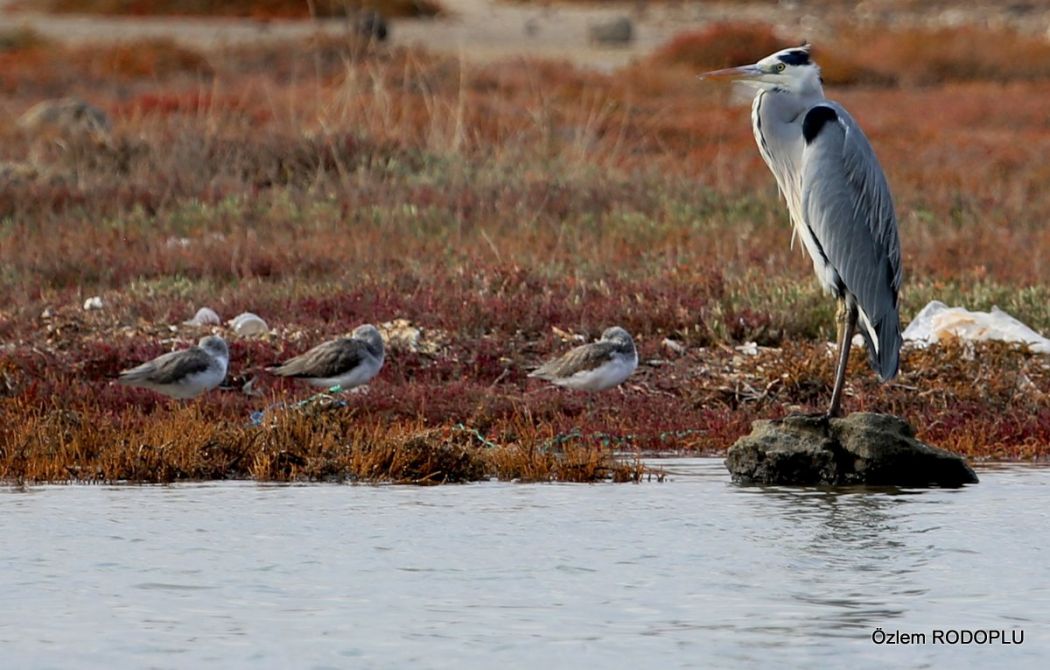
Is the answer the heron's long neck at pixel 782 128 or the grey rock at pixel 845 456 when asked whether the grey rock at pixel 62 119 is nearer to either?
the heron's long neck at pixel 782 128

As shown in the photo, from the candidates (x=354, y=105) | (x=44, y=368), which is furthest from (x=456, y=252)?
(x=354, y=105)

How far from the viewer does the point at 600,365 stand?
38.3 feet

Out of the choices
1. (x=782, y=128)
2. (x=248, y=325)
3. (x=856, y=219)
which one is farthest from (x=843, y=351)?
(x=248, y=325)

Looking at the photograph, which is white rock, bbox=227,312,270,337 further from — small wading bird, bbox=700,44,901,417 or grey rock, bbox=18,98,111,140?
grey rock, bbox=18,98,111,140

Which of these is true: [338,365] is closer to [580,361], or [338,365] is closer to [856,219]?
[580,361]

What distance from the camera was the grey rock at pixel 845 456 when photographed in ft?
31.1

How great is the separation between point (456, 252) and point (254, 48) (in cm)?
2673

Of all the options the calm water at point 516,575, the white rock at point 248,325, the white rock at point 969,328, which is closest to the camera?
the calm water at point 516,575

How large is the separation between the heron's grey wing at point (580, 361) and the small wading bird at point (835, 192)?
5.09ft

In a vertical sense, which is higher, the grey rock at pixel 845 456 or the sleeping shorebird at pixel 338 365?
the grey rock at pixel 845 456

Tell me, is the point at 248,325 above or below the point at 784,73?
below

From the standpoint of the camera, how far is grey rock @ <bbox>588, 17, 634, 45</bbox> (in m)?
58.4

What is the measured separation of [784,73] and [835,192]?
2.56 ft

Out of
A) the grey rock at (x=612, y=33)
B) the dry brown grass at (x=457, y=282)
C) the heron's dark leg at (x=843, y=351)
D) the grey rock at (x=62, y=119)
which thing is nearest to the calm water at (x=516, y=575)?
the heron's dark leg at (x=843, y=351)
